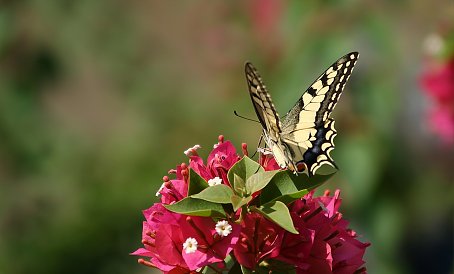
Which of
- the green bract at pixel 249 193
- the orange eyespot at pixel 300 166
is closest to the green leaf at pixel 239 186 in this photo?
the green bract at pixel 249 193

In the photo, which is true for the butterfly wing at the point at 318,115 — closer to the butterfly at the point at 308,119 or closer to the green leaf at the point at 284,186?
the butterfly at the point at 308,119

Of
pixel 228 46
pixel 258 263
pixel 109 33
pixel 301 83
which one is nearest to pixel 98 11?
pixel 109 33

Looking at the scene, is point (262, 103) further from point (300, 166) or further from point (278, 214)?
point (278, 214)

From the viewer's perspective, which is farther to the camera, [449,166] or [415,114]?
[415,114]

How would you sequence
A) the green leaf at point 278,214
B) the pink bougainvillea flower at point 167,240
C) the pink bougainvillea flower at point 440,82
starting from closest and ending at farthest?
the green leaf at point 278,214, the pink bougainvillea flower at point 167,240, the pink bougainvillea flower at point 440,82

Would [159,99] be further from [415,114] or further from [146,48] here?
[415,114]

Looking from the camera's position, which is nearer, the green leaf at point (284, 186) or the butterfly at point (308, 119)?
the green leaf at point (284, 186)

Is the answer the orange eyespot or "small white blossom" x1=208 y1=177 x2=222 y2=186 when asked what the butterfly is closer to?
the orange eyespot
